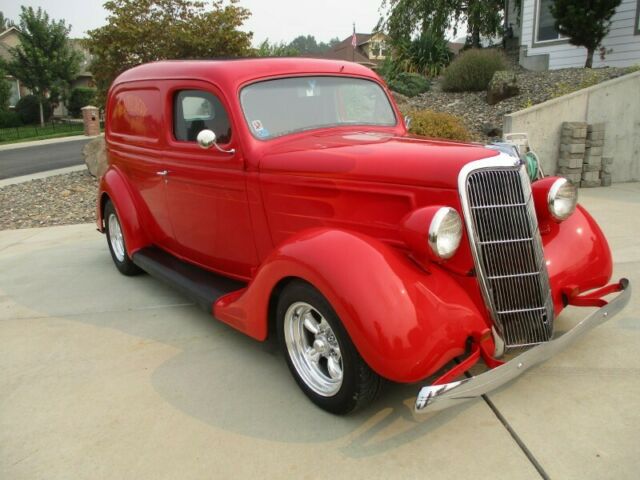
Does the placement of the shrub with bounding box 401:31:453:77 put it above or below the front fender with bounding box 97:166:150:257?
above

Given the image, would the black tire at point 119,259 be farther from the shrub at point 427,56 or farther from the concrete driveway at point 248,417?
the shrub at point 427,56

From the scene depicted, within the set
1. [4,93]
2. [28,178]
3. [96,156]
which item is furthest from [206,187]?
[4,93]

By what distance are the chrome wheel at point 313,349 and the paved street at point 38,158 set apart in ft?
39.3

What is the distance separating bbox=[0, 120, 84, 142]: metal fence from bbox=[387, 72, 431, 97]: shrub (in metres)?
19.8

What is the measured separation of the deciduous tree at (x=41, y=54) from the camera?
2719cm

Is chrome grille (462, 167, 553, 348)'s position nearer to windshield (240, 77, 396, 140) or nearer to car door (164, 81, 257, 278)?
windshield (240, 77, 396, 140)

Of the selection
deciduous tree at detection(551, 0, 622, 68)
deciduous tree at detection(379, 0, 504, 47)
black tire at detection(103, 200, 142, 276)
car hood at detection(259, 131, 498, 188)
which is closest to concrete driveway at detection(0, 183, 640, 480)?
black tire at detection(103, 200, 142, 276)

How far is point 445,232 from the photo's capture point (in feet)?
7.82

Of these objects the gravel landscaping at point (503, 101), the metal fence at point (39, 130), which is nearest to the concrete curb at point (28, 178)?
the gravel landscaping at point (503, 101)

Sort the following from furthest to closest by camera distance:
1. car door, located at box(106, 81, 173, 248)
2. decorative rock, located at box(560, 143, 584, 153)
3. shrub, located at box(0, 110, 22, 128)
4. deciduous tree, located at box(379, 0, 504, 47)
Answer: shrub, located at box(0, 110, 22, 128) < deciduous tree, located at box(379, 0, 504, 47) < decorative rock, located at box(560, 143, 584, 153) < car door, located at box(106, 81, 173, 248)

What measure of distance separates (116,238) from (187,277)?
5.33 ft

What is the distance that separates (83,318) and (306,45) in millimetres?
122719

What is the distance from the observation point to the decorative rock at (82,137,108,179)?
410 inches

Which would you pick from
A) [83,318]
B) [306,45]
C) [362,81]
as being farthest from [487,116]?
[306,45]
